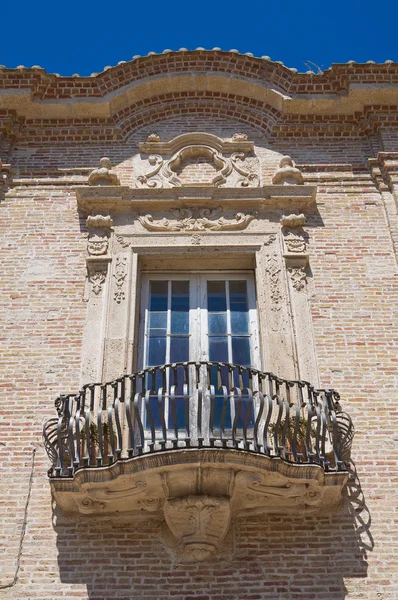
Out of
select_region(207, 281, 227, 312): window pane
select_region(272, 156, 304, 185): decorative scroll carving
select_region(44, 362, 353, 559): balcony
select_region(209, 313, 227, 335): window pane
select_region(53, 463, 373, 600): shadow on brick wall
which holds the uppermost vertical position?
select_region(272, 156, 304, 185): decorative scroll carving

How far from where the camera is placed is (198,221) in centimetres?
1025

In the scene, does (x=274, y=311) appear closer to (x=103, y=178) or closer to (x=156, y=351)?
(x=156, y=351)

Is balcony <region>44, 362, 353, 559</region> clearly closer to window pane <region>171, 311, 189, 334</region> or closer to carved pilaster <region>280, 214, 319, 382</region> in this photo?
carved pilaster <region>280, 214, 319, 382</region>

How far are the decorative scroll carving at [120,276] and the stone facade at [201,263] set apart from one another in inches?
1.3

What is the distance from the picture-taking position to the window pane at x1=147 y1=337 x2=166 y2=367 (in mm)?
9180

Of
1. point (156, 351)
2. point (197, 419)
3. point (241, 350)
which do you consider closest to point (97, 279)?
point (156, 351)

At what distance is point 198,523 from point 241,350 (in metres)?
2.15

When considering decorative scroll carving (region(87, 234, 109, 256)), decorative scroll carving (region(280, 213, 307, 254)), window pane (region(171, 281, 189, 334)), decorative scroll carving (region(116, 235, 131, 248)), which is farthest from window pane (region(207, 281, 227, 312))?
decorative scroll carving (region(87, 234, 109, 256))

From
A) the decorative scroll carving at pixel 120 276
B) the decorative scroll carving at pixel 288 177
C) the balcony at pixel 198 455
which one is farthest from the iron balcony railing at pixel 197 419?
the decorative scroll carving at pixel 288 177

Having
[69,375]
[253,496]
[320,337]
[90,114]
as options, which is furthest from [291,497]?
[90,114]

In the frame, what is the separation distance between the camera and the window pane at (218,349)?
9.16 metres

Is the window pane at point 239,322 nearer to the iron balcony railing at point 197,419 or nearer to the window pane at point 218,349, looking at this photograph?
the window pane at point 218,349

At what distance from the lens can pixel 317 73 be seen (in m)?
11.8

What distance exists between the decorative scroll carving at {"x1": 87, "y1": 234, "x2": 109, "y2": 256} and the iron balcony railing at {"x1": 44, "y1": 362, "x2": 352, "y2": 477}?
190 cm
